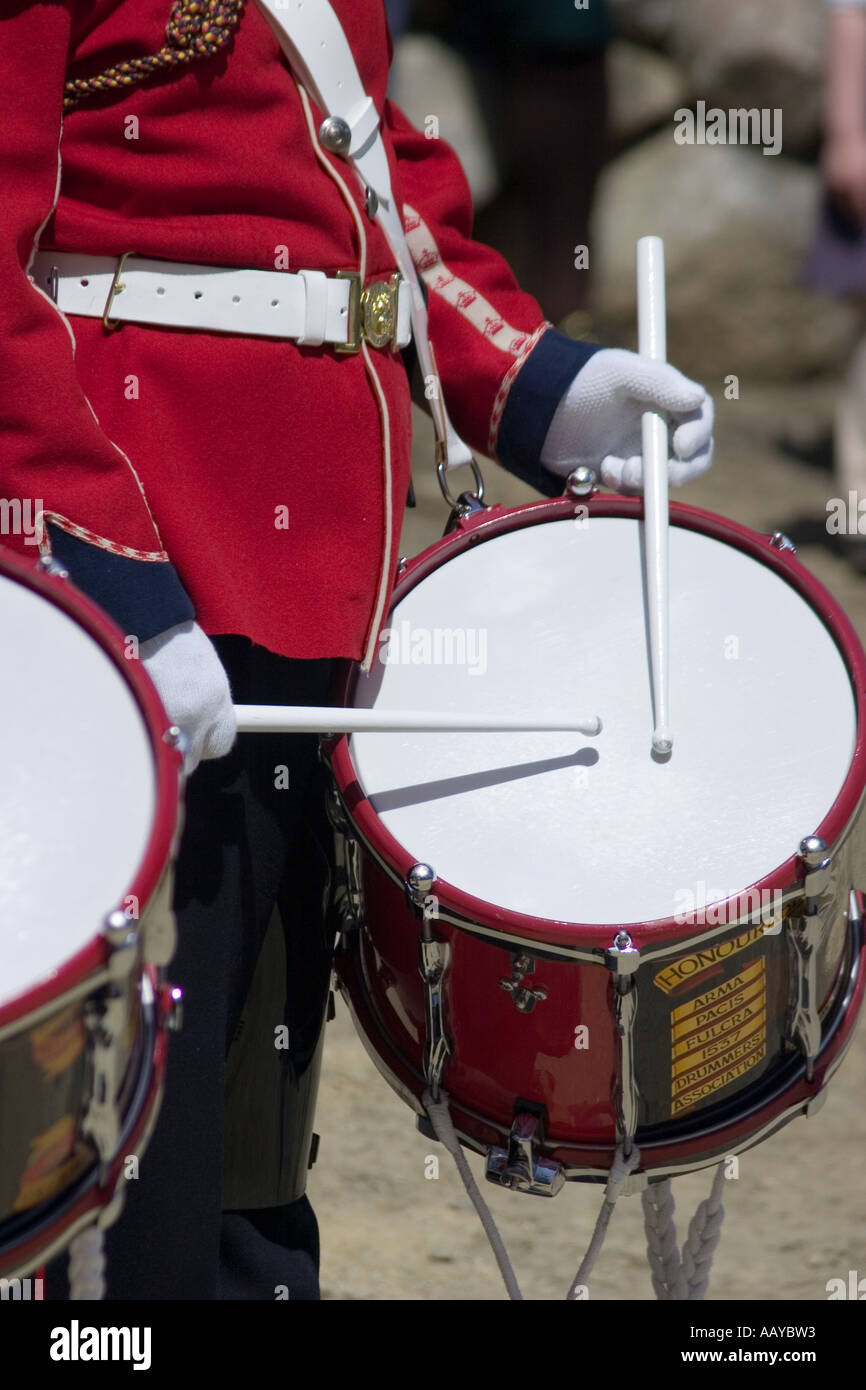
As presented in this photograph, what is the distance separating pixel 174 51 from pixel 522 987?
698mm

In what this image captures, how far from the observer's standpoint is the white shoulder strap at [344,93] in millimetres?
1286

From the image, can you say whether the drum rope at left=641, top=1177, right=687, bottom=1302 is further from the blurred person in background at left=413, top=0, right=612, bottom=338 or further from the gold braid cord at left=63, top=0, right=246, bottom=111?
the blurred person in background at left=413, top=0, right=612, bottom=338

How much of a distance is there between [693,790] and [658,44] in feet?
14.9

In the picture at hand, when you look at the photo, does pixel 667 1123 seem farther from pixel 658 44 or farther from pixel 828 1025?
pixel 658 44

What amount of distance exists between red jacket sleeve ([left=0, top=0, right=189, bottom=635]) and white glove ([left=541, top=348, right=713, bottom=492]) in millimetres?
502

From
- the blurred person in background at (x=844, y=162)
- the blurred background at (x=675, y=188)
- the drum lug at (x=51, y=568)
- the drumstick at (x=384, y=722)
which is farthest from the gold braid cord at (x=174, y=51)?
the blurred background at (x=675, y=188)

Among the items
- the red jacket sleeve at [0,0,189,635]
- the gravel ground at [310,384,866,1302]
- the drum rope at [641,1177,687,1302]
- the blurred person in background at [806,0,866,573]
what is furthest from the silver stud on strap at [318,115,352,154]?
the blurred person in background at [806,0,866,573]

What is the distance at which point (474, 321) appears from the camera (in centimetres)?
159

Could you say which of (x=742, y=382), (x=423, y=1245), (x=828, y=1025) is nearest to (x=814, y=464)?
(x=742, y=382)

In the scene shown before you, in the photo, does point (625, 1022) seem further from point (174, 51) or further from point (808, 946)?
point (174, 51)

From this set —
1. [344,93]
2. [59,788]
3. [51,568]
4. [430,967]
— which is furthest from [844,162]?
[59,788]

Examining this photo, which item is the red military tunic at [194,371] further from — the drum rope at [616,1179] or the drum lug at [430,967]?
the drum rope at [616,1179]

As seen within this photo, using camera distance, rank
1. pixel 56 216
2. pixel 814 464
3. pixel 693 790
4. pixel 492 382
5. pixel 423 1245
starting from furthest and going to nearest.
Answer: pixel 814 464, pixel 423 1245, pixel 492 382, pixel 693 790, pixel 56 216
